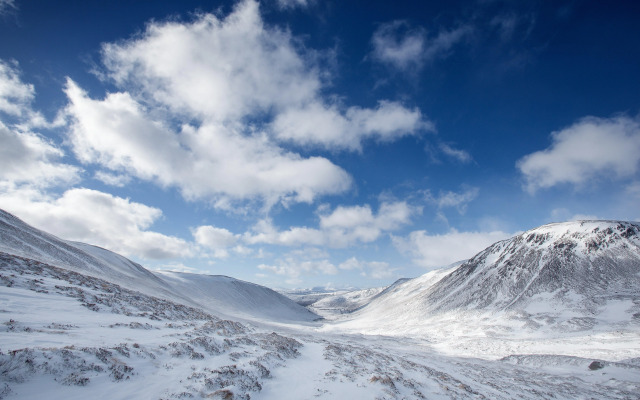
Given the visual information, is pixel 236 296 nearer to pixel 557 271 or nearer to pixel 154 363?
pixel 557 271

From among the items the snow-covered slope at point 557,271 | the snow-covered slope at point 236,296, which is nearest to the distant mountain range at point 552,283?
the snow-covered slope at point 557,271

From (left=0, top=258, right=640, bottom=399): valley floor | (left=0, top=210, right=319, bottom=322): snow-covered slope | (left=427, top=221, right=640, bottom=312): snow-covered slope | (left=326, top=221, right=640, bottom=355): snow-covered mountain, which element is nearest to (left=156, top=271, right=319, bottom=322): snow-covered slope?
(left=0, top=210, right=319, bottom=322): snow-covered slope

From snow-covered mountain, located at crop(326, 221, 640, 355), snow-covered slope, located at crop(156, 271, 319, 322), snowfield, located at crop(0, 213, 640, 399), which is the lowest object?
snow-covered slope, located at crop(156, 271, 319, 322)

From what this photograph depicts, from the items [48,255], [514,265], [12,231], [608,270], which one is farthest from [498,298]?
[12,231]

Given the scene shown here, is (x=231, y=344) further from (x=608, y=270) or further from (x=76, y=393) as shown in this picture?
(x=608, y=270)

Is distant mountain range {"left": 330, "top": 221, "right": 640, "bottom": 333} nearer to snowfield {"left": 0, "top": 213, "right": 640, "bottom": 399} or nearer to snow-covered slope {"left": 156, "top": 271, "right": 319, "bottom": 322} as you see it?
snowfield {"left": 0, "top": 213, "right": 640, "bottom": 399}

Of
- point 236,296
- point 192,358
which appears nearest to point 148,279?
point 236,296

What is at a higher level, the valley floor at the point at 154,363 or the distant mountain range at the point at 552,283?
the distant mountain range at the point at 552,283

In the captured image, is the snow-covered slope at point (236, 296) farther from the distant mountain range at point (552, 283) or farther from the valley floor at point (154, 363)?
the valley floor at point (154, 363)
